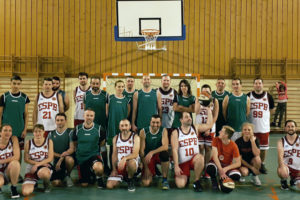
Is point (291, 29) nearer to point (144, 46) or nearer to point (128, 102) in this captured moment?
point (144, 46)

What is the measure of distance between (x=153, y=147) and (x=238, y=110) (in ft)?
5.78

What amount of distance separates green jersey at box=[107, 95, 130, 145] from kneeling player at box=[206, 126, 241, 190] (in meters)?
1.72

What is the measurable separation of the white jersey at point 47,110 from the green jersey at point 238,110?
326cm

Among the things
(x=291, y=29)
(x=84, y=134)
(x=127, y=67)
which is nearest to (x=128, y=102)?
(x=84, y=134)

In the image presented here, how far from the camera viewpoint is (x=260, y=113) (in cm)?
554

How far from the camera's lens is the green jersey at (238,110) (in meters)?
5.46

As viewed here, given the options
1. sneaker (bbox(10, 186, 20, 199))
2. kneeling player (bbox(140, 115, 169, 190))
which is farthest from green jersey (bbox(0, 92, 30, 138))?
kneeling player (bbox(140, 115, 169, 190))

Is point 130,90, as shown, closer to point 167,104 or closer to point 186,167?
point 167,104

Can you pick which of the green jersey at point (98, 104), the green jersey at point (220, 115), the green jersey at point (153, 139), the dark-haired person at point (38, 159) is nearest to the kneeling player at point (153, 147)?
the green jersey at point (153, 139)

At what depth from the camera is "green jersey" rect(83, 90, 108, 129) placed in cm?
554

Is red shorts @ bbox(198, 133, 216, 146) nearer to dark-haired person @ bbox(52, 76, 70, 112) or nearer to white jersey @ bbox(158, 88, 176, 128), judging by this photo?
white jersey @ bbox(158, 88, 176, 128)

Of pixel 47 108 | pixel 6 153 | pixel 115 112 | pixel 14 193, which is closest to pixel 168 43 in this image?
pixel 115 112

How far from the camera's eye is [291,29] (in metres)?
11.5

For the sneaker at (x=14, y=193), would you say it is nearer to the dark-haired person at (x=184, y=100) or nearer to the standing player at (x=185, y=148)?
the standing player at (x=185, y=148)
